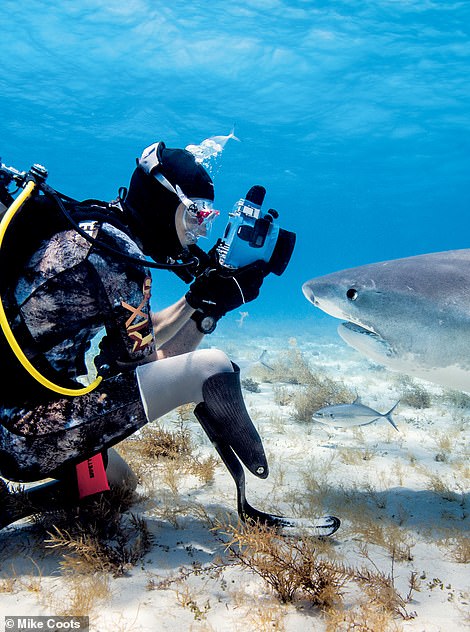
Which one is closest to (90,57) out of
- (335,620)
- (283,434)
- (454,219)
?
(283,434)

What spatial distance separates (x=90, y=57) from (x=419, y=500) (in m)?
33.6

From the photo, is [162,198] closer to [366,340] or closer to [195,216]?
[195,216]

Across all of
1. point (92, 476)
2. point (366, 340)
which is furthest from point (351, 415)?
point (92, 476)

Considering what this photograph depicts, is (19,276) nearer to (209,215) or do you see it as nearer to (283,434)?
(209,215)

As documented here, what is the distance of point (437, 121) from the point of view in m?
35.9

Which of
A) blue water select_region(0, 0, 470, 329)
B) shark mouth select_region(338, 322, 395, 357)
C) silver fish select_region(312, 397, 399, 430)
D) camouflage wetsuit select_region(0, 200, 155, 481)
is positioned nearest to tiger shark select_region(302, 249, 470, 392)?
shark mouth select_region(338, 322, 395, 357)

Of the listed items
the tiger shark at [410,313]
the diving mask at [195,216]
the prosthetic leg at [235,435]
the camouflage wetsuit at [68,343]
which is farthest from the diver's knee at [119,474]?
the tiger shark at [410,313]

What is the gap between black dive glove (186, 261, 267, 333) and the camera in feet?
9.53

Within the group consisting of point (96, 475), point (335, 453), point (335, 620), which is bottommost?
point (335, 453)

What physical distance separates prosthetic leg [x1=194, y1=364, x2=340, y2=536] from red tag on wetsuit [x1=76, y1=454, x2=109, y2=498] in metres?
0.72

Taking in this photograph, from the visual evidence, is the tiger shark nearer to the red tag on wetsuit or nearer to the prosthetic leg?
the prosthetic leg

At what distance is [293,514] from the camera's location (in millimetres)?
2924

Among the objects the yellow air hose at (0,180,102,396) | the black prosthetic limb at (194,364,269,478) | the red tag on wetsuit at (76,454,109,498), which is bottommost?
the red tag on wetsuit at (76,454,109,498)

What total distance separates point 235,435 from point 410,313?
1412 millimetres
